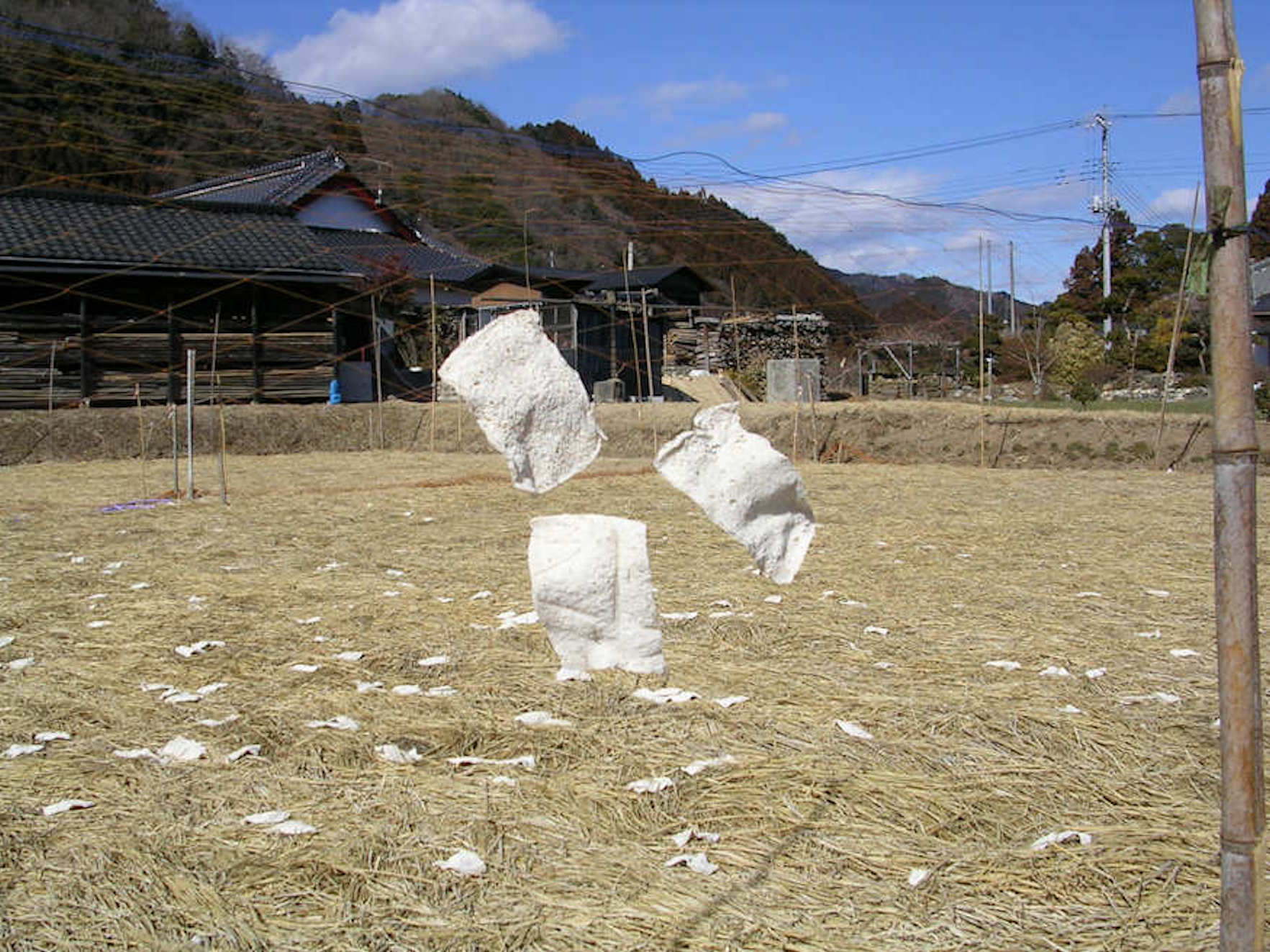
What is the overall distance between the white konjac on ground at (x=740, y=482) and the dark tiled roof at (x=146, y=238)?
48.2 feet

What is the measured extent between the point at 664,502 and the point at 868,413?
181 inches

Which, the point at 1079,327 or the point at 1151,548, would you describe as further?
the point at 1079,327

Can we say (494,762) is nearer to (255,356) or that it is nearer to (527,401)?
(527,401)

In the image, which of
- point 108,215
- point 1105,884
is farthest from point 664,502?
point 108,215

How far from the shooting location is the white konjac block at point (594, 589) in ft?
5.11

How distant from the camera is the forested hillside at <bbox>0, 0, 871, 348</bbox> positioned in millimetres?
25562

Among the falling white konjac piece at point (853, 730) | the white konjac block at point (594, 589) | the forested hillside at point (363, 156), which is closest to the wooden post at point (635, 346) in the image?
the falling white konjac piece at point (853, 730)

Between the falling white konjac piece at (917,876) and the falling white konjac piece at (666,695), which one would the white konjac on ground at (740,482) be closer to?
the falling white konjac piece at (917,876)

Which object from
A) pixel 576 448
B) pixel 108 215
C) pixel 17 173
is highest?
pixel 17 173

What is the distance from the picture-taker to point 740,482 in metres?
1.43

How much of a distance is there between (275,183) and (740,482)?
79.9ft

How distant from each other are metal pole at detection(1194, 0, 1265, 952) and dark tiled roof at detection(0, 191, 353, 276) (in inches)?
593

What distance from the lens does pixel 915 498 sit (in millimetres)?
7391

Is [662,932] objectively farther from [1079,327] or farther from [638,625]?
[1079,327]
